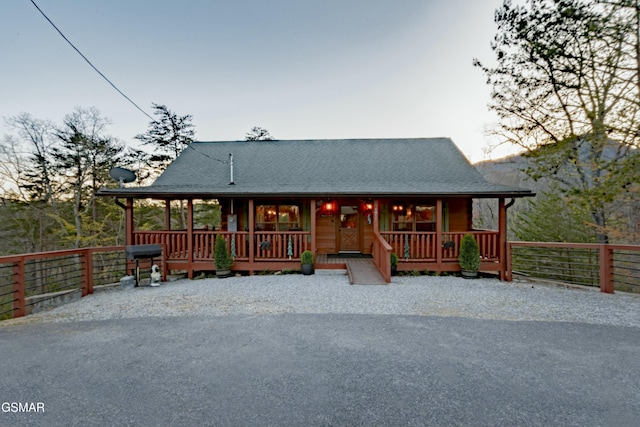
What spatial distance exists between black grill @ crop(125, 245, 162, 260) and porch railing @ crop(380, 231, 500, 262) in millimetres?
6549

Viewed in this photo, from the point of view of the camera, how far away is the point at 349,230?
10.2 metres

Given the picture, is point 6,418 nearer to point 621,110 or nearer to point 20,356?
point 20,356

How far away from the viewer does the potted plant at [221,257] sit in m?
7.86

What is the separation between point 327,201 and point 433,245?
12.9 ft

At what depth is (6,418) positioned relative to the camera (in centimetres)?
219

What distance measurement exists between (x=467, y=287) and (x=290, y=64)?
13.3 metres

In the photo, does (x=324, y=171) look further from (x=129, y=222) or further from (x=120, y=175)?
(x=120, y=175)

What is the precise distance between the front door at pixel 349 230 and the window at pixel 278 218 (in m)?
1.74

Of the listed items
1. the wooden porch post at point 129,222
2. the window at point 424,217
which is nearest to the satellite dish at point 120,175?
the wooden porch post at point 129,222

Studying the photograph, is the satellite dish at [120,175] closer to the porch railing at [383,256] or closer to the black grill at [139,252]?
the black grill at [139,252]

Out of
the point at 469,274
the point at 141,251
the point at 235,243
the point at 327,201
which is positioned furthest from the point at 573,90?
the point at 141,251

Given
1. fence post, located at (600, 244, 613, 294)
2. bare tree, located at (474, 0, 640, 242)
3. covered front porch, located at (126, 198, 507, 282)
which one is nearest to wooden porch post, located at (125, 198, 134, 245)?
covered front porch, located at (126, 198, 507, 282)

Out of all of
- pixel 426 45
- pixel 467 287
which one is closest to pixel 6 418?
pixel 467 287

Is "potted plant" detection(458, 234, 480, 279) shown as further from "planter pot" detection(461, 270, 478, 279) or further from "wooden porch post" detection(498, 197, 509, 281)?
"wooden porch post" detection(498, 197, 509, 281)
